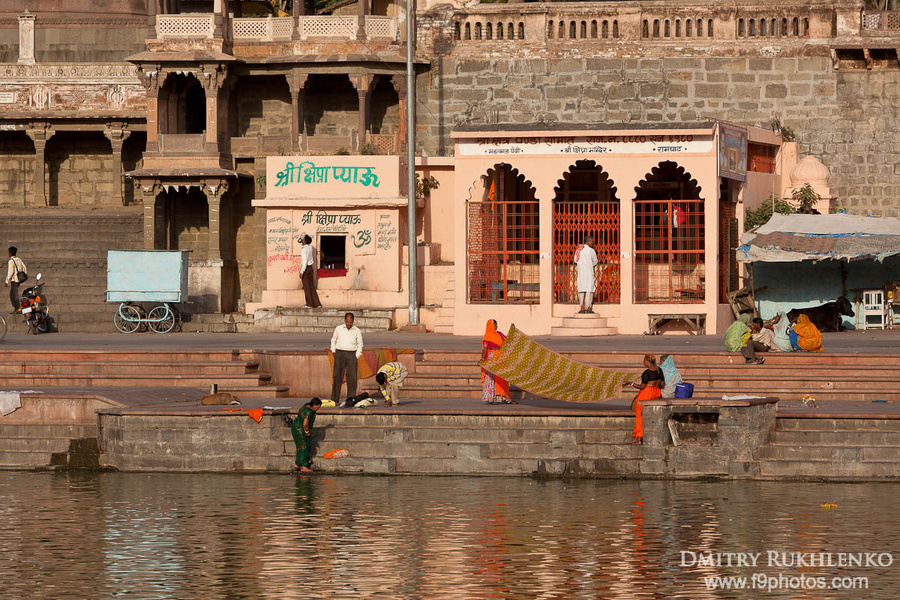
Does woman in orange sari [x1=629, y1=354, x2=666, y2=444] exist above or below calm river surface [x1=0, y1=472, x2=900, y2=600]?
above

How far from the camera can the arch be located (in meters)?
25.4

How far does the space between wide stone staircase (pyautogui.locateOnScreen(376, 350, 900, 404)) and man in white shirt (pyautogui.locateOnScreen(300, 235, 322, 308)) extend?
9.17m

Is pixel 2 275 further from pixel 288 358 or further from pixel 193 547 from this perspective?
pixel 193 547

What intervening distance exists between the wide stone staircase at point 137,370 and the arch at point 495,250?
22.0 ft

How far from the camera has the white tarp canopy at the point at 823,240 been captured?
81.2 ft

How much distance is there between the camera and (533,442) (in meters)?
15.8

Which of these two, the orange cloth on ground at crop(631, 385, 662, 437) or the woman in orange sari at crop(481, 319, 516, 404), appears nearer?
the orange cloth on ground at crop(631, 385, 662, 437)

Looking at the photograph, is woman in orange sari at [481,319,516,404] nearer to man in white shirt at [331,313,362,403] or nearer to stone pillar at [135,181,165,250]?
man in white shirt at [331,313,362,403]

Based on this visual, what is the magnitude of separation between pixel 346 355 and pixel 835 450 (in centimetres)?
550

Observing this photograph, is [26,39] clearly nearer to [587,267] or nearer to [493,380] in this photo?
[587,267]

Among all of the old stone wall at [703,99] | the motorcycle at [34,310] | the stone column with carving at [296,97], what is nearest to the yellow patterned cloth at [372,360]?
the motorcycle at [34,310]

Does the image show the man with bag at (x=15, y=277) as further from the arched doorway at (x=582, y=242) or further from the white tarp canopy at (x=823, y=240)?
Result: the white tarp canopy at (x=823, y=240)

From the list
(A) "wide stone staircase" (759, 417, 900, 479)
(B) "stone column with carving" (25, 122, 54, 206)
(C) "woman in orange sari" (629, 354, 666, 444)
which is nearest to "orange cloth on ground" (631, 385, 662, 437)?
(C) "woman in orange sari" (629, 354, 666, 444)

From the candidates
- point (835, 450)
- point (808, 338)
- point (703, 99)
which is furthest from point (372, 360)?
point (703, 99)
